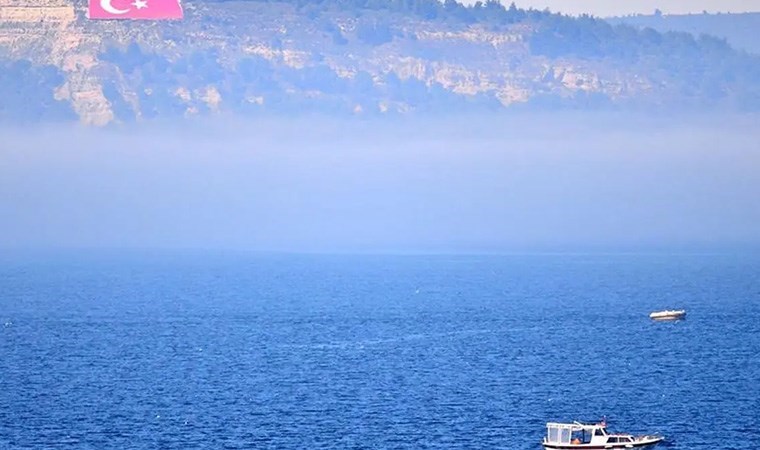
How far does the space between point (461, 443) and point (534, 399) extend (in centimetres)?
1922

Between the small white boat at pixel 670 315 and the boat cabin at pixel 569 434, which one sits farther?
the small white boat at pixel 670 315

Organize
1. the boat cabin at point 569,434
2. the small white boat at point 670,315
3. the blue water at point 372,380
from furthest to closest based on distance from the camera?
the small white boat at point 670,315 < the blue water at point 372,380 < the boat cabin at point 569,434

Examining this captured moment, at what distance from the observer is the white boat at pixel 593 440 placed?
8988 cm

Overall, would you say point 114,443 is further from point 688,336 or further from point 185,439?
point 688,336

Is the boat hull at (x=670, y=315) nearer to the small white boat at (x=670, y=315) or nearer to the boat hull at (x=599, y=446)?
the small white boat at (x=670, y=315)

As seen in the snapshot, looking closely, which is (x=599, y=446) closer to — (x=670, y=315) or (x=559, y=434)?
(x=559, y=434)

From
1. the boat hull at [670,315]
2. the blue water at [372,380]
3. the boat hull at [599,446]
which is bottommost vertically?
the boat hull at [670,315]

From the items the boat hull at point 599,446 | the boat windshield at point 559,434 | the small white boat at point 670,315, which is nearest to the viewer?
the boat hull at point 599,446

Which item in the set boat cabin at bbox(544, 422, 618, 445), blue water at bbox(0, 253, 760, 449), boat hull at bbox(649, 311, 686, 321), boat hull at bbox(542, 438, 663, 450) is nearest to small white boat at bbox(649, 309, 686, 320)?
boat hull at bbox(649, 311, 686, 321)

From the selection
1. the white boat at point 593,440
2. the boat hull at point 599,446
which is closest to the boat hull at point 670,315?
the white boat at point 593,440

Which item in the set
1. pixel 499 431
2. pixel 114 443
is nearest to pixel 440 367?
pixel 499 431

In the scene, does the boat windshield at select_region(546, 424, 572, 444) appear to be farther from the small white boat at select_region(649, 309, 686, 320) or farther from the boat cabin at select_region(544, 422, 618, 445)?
the small white boat at select_region(649, 309, 686, 320)

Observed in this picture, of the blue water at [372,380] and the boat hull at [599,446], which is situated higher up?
the boat hull at [599,446]

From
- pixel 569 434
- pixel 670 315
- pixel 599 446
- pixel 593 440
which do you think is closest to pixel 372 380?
pixel 569 434
